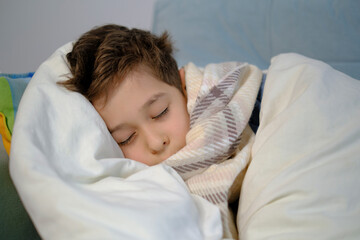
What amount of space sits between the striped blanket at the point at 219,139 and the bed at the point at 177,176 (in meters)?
0.04

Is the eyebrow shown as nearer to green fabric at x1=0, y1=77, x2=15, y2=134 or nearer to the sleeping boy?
the sleeping boy

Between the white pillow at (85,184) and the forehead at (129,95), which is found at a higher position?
the forehead at (129,95)

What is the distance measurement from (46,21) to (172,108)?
1.17m

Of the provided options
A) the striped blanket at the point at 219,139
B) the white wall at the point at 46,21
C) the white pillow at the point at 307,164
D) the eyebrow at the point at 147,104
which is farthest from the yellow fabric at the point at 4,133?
the white wall at the point at 46,21

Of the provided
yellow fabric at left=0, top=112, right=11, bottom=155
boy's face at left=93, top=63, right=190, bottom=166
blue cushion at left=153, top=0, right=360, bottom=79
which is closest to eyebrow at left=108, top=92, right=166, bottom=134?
boy's face at left=93, top=63, right=190, bottom=166

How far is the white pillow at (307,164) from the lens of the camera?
0.47m

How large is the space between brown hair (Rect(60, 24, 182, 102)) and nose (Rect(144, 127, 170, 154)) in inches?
5.8

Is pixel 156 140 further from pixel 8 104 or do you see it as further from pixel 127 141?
pixel 8 104

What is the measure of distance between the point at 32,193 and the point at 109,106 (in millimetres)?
297

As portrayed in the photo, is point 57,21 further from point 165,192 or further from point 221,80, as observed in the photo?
point 165,192

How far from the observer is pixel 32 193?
48 cm

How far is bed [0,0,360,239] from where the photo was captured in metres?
0.45

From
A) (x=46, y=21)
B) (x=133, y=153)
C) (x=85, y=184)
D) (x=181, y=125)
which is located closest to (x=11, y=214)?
(x=85, y=184)

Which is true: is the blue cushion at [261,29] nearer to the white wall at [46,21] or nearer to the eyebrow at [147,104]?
the white wall at [46,21]
